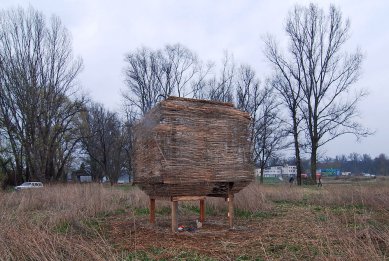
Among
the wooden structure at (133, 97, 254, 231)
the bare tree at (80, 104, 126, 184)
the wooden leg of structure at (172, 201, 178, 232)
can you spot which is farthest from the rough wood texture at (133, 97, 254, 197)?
the bare tree at (80, 104, 126, 184)

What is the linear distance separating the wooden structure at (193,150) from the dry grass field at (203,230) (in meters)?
1.04

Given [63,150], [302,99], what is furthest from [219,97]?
[63,150]

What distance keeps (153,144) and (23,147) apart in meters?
34.2

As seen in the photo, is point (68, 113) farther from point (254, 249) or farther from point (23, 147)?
point (254, 249)

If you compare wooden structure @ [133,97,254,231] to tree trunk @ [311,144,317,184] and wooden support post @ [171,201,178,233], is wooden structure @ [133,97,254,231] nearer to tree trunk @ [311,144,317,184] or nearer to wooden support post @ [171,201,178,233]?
wooden support post @ [171,201,178,233]

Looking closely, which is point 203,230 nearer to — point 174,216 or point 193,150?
point 174,216

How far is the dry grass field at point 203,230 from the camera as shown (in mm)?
5391

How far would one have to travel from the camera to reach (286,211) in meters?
14.3

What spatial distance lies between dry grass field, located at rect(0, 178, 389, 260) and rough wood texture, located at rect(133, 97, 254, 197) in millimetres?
1115

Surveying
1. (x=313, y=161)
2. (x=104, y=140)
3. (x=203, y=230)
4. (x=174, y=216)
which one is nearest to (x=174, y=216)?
(x=174, y=216)

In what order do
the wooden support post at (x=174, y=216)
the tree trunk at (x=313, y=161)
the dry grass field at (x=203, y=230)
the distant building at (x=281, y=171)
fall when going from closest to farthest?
the dry grass field at (x=203, y=230)
the wooden support post at (x=174, y=216)
the tree trunk at (x=313, y=161)
the distant building at (x=281, y=171)

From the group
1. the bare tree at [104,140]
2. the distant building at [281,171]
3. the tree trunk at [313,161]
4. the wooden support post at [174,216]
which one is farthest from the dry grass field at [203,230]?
the distant building at [281,171]

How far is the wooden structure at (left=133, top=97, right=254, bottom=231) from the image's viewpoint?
9227mm

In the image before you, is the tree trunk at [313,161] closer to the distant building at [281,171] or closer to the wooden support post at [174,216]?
the distant building at [281,171]
